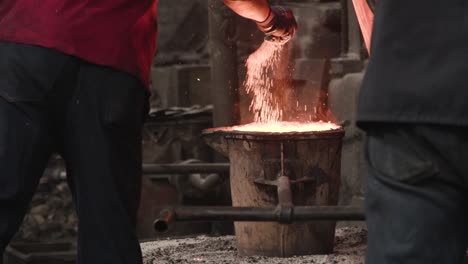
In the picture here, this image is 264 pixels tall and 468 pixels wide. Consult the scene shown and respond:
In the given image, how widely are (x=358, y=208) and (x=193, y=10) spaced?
7018 millimetres

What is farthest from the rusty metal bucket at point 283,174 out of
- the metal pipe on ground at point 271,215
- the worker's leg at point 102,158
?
the worker's leg at point 102,158

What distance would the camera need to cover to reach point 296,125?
5520mm

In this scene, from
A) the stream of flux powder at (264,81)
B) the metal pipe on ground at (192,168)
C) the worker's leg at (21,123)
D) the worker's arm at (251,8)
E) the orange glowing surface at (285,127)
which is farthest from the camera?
the stream of flux powder at (264,81)

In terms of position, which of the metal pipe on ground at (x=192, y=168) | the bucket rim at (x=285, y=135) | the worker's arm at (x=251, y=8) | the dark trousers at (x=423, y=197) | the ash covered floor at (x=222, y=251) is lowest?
the ash covered floor at (x=222, y=251)

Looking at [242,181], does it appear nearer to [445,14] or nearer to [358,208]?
[358,208]

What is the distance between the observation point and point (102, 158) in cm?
330

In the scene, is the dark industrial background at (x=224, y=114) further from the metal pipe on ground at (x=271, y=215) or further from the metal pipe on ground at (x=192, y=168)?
the metal pipe on ground at (x=271, y=215)

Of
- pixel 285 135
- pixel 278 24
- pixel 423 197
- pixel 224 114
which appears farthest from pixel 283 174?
pixel 423 197

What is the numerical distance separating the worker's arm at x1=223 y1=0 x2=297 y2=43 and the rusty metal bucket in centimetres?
49

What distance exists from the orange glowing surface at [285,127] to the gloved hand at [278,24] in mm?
561

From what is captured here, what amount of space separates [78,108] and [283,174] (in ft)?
6.05

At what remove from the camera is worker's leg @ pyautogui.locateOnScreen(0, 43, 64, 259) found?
10.6ft

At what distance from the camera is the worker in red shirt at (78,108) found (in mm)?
3260

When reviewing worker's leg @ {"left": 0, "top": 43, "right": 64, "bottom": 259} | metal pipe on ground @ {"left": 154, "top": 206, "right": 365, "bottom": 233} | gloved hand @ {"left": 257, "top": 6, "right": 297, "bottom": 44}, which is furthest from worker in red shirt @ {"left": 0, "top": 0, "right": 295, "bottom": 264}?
gloved hand @ {"left": 257, "top": 6, "right": 297, "bottom": 44}
